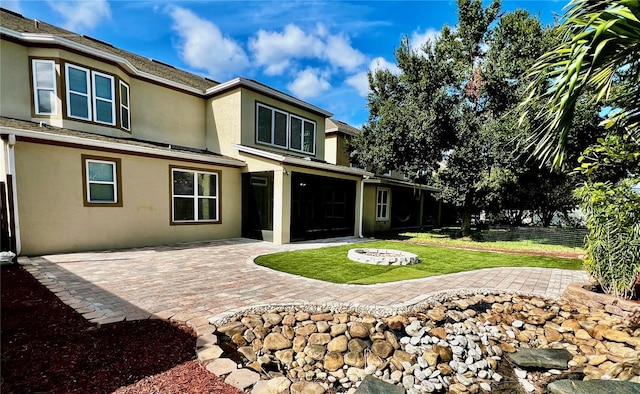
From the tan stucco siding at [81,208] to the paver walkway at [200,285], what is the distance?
2.46ft

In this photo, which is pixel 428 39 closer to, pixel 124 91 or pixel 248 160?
pixel 248 160

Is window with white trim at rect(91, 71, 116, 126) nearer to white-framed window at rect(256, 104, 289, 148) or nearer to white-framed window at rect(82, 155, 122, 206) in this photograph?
white-framed window at rect(82, 155, 122, 206)

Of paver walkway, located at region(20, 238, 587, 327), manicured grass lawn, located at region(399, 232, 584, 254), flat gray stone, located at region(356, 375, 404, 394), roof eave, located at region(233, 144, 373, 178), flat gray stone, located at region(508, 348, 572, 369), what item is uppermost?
roof eave, located at region(233, 144, 373, 178)

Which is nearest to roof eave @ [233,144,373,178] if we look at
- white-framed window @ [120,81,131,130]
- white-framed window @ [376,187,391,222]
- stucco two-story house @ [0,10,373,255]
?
stucco two-story house @ [0,10,373,255]

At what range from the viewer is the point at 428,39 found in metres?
14.9

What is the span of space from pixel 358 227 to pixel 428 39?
10610 millimetres

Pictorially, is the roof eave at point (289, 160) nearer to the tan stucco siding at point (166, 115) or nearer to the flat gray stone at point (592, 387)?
the tan stucco siding at point (166, 115)

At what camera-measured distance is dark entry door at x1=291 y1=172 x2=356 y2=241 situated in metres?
12.8

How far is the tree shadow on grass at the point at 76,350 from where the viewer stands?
103 inches

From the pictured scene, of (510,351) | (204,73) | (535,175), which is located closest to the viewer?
(510,351)

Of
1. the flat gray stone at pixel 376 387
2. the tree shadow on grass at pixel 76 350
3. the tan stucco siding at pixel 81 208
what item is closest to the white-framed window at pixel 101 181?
the tan stucco siding at pixel 81 208

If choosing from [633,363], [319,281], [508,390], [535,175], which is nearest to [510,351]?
[508,390]

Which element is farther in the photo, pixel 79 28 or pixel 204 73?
pixel 204 73

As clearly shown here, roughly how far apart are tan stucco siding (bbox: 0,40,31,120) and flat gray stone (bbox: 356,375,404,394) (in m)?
12.5
